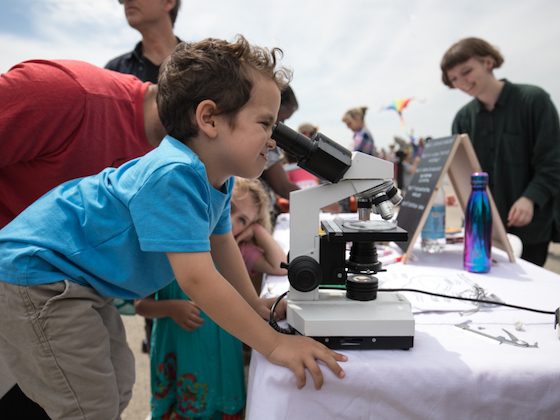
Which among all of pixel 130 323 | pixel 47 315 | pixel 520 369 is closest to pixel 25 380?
pixel 47 315

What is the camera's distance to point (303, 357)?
70cm

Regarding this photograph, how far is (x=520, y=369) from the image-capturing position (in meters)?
0.70

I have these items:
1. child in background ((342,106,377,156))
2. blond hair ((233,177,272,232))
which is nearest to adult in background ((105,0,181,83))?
blond hair ((233,177,272,232))

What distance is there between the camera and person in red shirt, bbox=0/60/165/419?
3.17 feet

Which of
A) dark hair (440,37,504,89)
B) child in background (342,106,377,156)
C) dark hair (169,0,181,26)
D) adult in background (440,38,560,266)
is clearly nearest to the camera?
dark hair (169,0,181,26)

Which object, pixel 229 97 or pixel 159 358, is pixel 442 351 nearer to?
pixel 229 97

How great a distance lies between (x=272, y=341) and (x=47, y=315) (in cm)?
50

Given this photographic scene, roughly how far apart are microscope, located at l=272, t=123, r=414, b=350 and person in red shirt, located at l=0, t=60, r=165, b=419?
0.49 metres

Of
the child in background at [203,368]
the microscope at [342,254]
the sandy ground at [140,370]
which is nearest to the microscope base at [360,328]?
the microscope at [342,254]

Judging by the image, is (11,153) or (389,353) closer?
(389,353)

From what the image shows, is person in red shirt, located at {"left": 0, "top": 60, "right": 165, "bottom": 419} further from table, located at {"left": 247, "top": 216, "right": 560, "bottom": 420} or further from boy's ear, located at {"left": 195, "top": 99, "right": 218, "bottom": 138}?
table, located at {"left": 247, "top": 216, "right": 560, "bottom": 420}

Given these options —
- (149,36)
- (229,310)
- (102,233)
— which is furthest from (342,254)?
(149,36)

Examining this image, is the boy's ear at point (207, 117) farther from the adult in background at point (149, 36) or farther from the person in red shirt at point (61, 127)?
the adult in background at point (149, 36)

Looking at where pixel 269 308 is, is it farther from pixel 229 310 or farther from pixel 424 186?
pixel 424 186
